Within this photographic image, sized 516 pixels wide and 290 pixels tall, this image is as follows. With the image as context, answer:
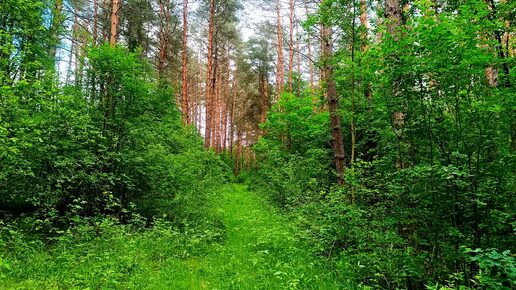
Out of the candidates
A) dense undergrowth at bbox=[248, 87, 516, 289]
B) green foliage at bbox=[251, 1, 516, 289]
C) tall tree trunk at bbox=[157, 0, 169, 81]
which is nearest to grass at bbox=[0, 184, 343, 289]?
dense undergrowth at bbox=[248, 87, 516, 289]

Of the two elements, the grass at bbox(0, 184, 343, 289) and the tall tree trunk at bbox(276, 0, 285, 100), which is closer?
the grass at bbox(0, 184, 343, 289)

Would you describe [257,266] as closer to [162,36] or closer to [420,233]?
[420,233]

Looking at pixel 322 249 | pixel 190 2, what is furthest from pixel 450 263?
pixel 190 2

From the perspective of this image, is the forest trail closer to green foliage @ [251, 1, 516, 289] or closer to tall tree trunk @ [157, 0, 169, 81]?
green foliage @ [251, 1, 516, 289]

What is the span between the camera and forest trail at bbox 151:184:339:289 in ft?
16.2

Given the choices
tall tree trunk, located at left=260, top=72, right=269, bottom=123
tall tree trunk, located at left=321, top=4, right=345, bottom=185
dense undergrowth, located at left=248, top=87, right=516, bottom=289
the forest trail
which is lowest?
the forest trail

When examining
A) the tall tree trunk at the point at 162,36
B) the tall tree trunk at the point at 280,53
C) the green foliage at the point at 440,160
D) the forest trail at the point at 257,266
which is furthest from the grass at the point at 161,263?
the tall tree trunk at the point at 280,53

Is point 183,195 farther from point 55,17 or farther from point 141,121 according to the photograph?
point 55,17

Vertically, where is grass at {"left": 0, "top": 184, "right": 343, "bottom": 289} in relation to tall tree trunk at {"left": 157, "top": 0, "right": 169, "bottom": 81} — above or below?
below

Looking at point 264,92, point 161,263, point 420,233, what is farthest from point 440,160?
point 264,92

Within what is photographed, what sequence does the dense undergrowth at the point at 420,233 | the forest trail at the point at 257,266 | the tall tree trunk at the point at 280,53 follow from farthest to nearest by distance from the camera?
the tall tree trunk at the point at 280,53, the forest trail at the point at 257,266, the dense undergrowth at the point at 420,233

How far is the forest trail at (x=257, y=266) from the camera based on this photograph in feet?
16.2

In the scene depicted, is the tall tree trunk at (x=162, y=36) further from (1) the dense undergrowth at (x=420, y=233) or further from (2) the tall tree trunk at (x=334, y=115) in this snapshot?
(1) the dense undergrowth at (x=420, y=233)

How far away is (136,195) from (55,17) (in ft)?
25.4
